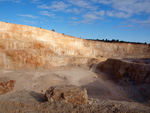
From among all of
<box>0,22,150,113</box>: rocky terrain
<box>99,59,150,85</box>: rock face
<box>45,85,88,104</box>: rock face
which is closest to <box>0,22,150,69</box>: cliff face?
<box>0,22,150,113</box>: rocky terrain

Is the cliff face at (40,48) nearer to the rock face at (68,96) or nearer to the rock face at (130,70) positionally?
the rock face at (130,70)

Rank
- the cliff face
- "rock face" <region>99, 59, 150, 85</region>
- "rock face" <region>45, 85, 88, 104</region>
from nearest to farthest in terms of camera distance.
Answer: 1. "rock face" <region>45, 85, 88, 104</region>
2. "rock face" <region>99, 59, 150, 85</region>
3. the cliff face

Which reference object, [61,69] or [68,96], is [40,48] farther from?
[68,96]

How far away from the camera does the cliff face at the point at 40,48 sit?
1336 cm

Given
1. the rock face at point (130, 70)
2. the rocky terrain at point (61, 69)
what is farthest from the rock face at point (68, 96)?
the rock face at point (130, 70)

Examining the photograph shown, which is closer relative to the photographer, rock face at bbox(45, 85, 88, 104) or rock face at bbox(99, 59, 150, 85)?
rock face at bbox(45, 85, 88, 104)

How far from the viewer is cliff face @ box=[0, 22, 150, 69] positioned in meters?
13.4

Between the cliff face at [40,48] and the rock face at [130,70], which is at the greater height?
the cliff face at [40,48]

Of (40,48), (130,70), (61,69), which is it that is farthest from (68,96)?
(40,48)

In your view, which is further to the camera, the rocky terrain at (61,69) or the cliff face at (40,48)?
the cliff face at (40,48)

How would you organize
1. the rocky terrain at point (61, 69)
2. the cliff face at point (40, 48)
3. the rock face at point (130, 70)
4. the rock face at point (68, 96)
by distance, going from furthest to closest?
the cliff face at point (40, 48) < the rock face at point (130, 70) < the rocky terrain at point (61, 69) < the rock face at point (68, 96)

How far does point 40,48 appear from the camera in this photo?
16219mm

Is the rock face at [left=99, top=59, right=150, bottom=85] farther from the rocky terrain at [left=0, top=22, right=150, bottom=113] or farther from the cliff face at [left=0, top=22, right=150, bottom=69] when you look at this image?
the cliff face at [left=0, top=22, right=150, bottom=69]

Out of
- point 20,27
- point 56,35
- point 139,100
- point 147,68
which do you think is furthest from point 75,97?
point 56,35
